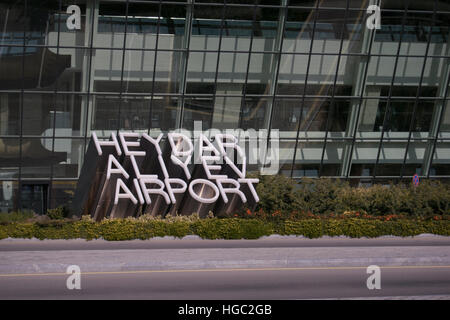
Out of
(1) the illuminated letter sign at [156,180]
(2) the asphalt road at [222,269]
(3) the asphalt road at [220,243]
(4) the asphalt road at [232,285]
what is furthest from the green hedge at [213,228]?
(4) the asphalt road at [232,285]

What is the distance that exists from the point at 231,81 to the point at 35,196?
11809 millimetres

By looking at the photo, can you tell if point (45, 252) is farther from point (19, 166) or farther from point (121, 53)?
point (121, 53)

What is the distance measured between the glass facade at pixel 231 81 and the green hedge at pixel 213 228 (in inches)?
220

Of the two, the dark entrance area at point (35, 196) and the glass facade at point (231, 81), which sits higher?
the glass facade at point (231, 81)

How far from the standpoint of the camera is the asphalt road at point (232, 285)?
19750 millimetres

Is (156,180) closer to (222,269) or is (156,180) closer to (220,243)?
(220,243)

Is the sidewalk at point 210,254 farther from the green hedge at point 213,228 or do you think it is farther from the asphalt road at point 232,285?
the asphalt road at point 232,285

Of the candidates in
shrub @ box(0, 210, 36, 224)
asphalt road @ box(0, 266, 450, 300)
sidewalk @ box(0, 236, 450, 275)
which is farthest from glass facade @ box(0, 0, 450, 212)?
asphalt road @ box(0, 266, 450, 300)

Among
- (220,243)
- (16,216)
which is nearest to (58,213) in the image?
(16,216)

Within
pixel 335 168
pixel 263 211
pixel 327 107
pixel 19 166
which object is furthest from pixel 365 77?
pixel 19 166

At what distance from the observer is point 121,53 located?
101 feet

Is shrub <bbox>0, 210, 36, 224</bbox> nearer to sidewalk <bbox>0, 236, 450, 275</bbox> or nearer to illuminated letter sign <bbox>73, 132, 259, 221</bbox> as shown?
illuminated letter sign <bbox>73, 132, 259, 221</bbox>

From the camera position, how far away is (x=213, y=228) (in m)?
26.8

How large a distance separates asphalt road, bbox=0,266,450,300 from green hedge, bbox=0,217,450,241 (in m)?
4.17
